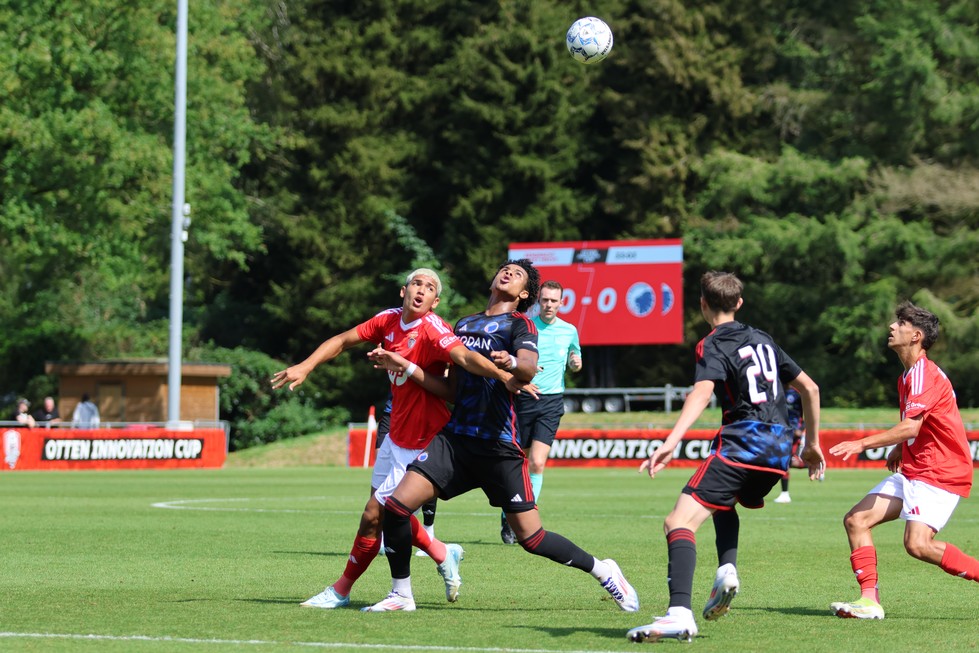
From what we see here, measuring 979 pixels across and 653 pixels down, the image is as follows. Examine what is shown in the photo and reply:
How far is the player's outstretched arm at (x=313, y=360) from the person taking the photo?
883cm

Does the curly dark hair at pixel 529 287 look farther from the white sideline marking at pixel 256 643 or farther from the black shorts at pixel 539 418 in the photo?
the black shorts at pixel 539 418

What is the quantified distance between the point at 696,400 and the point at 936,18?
155ft

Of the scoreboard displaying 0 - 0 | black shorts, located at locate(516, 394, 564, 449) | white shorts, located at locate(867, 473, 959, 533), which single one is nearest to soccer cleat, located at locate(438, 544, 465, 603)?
white shorts, located at locate(867, 473, 959, 533)

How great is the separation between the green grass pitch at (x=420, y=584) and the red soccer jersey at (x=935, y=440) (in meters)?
0.83

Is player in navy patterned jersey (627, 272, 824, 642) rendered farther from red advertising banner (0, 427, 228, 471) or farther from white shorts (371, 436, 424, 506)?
red advertising banner (0, 427, 228, 471)

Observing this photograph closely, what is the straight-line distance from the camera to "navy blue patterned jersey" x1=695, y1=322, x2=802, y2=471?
25.4 ft

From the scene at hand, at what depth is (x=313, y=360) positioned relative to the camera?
888 cm

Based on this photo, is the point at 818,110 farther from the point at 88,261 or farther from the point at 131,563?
the point at 131,563

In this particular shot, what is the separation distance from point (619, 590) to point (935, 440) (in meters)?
2.06

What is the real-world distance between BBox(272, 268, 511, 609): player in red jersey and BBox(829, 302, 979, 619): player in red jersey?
97.0 inches

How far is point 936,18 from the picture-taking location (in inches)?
2015

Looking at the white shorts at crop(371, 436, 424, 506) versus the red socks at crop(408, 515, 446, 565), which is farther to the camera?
the red socks at crop(408, 515, 446, 565)

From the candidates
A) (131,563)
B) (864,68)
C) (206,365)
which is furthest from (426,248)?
(131,563)

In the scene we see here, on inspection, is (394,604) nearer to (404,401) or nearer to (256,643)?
(404,401)
